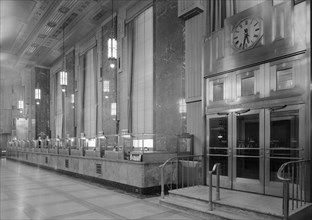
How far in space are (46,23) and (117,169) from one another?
10.00 meters

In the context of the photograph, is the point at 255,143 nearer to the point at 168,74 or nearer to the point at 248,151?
the point at 248,151

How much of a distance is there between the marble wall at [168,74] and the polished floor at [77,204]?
2.33 metres

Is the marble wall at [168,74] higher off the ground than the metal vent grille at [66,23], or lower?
lower

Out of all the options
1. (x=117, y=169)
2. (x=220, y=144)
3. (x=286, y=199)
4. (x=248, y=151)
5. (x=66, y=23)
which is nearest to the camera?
(x=286, y=199)

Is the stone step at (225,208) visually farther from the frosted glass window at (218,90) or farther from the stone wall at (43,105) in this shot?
the stone wall at (43,105)

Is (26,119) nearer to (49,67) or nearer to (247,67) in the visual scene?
(49,67)

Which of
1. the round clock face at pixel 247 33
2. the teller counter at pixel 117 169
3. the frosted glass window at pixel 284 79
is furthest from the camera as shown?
the teller counter at pixel 117 169

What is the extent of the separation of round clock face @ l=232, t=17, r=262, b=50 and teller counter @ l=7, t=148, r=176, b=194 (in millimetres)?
3630

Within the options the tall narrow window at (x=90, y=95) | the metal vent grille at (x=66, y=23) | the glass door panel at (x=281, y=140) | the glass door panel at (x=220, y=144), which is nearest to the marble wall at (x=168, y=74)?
the glass door panel at (x=220, y=144)

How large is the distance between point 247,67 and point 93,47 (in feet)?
34.9

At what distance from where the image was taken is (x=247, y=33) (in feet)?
19.9

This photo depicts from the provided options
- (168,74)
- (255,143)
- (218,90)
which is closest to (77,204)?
(255,143)

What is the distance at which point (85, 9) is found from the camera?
1256cm

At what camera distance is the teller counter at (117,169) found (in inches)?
281
